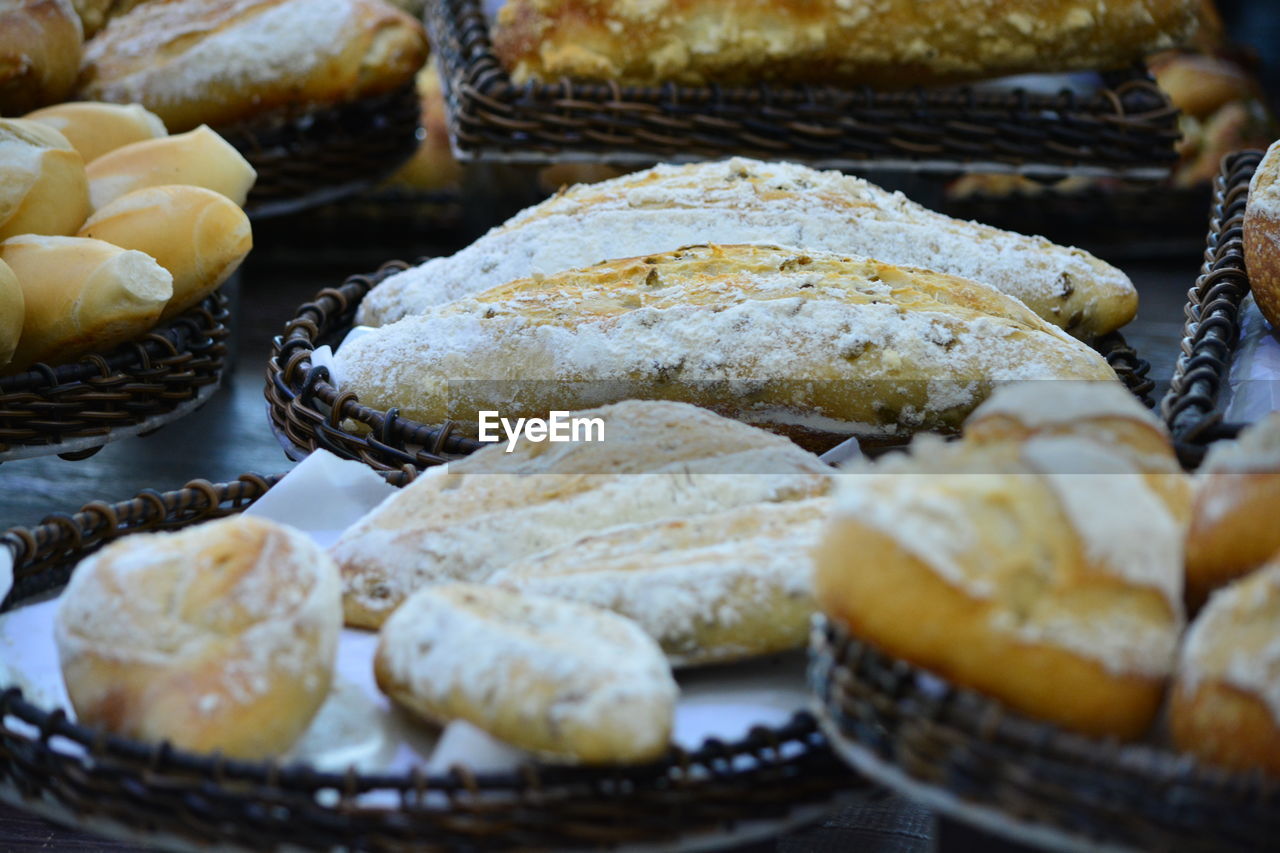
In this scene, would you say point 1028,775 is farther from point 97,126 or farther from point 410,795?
point 97,126

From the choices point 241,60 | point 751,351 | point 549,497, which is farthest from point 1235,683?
point 241,60

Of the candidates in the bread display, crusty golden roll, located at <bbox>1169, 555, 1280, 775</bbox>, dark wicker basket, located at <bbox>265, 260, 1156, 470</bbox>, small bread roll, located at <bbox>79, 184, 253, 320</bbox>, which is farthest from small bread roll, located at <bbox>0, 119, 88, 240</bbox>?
crusty golden roll, located at <bbox>1169, 555, 1280, 775</bbox>

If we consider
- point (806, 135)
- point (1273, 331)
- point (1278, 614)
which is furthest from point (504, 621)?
point (806, 135)

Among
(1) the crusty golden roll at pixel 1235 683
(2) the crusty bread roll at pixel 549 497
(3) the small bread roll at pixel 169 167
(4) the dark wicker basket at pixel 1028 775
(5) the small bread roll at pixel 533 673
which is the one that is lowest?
(3) the small bread roll at pixel 169 167

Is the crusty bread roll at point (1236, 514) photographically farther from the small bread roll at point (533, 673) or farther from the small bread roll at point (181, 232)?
the small bread roll at point (181, 232)

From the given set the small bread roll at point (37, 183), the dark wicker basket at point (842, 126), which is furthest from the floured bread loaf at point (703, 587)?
the dark wicker basket at point (842, 126)

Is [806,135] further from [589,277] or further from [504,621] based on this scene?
[504,621]

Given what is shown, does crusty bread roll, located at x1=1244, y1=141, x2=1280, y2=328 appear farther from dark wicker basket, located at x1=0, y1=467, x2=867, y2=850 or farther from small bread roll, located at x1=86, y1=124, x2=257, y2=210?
small bread roll, located at x1=86, y1=124, x2=257, y2=210
